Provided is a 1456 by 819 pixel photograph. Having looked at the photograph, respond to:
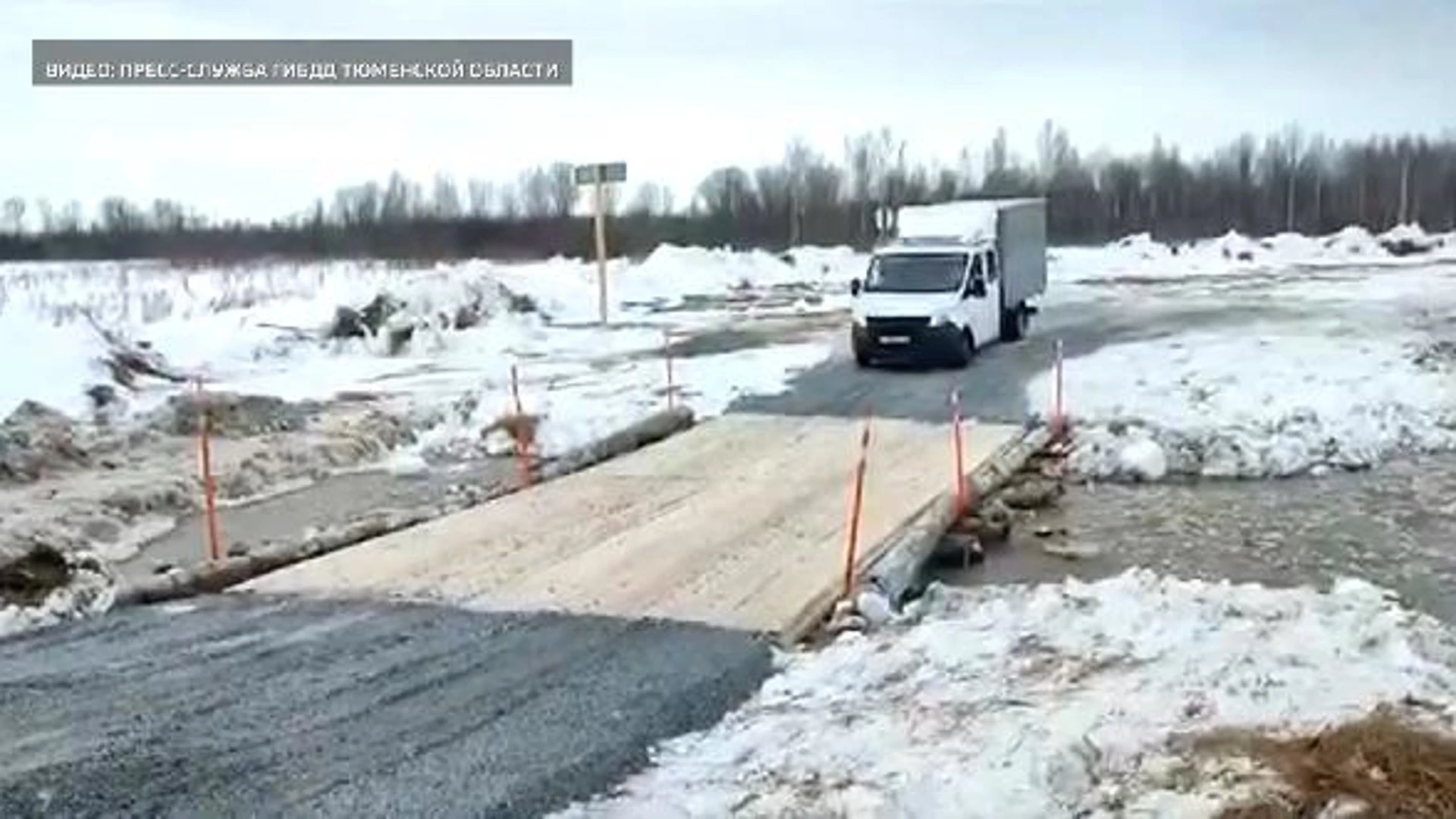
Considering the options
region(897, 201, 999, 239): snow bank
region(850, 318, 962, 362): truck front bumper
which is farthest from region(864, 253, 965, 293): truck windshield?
region(897, 201, 999, 239): snow bank

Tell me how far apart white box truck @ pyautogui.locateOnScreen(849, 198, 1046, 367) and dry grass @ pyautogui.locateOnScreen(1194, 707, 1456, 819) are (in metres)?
19.7

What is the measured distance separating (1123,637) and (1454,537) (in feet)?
21.6

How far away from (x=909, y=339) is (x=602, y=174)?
12024mm

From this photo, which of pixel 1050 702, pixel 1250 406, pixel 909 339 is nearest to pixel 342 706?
pixel 1050 702

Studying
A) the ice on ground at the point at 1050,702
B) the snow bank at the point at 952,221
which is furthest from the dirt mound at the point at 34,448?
the snow bank at the point at 952,221

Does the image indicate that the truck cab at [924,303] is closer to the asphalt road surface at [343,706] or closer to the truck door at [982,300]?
the truck door at [982,300]

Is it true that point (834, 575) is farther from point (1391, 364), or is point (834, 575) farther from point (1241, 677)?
point (1391, 364)

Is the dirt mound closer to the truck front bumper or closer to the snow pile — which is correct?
the truck front bumper

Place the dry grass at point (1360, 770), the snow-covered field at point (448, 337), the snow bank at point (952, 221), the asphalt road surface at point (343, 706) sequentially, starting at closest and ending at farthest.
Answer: the dry grass at point (1360, 770)
the asphalt road surface at point (343, 706)
the snow-covered field at point (448, 337)
the snow bank at point (952, 221)

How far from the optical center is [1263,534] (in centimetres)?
1491

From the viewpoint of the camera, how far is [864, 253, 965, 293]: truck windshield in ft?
89.6

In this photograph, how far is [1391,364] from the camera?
2569cm

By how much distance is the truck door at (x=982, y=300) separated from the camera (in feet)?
90.3

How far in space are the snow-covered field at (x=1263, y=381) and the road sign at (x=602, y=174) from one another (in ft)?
38.8
